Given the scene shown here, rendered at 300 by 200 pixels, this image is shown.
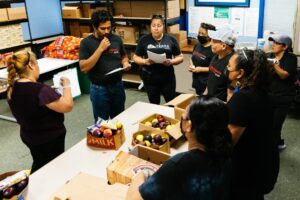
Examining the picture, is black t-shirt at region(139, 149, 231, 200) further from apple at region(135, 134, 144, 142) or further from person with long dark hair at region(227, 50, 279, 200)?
apple at region(135, 134, 144, 142)

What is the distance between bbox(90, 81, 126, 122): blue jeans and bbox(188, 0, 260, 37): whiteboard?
196 centimetres

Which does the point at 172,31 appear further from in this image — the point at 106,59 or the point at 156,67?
the point at 106,59

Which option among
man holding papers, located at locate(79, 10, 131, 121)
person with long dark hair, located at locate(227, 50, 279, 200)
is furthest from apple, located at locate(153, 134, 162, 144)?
man holding papers, located at locate(79, 10, 131, 121)

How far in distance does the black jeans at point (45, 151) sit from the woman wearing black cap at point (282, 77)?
82.7 inches

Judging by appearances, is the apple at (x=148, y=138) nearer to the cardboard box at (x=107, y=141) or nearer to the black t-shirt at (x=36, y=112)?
the cardboard box at (x=107, y=141)

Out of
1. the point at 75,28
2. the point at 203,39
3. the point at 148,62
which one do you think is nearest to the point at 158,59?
the point at 148,62

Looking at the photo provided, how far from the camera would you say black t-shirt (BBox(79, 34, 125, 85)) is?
9.64ft

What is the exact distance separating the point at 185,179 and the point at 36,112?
4.31ft

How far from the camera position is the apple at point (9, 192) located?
1603 mm

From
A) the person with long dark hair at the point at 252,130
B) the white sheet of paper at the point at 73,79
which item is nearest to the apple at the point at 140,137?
the person with long dark hair at the point at 252,130

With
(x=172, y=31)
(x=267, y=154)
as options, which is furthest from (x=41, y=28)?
(x=267, y=154)

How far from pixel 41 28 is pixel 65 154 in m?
4.75

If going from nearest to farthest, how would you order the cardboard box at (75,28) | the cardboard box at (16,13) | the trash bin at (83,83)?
1. the cardboard box at (16,13)
2. the trash bin at (83,83)
3. the cardboard box at (75,28)

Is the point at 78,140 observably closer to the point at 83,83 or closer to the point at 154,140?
the point at 83,83
